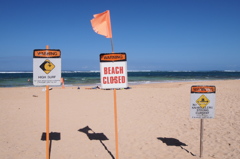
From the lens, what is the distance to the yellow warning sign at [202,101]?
4.37 metres

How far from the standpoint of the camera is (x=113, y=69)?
4.00m

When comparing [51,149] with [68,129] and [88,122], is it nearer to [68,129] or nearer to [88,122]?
[68,129]

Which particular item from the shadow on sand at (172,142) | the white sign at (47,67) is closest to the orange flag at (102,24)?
the white sign at (47,67)

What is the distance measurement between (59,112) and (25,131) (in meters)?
2.90

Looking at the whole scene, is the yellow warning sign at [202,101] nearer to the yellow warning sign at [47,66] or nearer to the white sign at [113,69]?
the white sign at [113,69]

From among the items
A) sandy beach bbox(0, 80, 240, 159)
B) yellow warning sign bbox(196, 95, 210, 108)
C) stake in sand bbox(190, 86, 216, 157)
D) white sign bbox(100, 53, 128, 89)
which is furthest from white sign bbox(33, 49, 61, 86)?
yellow warning sign bbox(196, 95, 210, 108)

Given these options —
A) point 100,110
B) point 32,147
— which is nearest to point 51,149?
point 32,147

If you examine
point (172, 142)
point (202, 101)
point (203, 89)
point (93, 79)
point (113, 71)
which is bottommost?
point (172, 142)

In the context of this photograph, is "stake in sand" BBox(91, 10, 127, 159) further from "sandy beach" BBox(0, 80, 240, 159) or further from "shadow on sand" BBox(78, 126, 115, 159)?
"shadow on sand" BBox(78, 126, 115, 159)

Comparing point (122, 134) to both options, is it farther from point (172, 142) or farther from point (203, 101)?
point (203, 101)

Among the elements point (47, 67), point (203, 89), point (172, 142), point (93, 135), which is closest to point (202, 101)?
point (203, 89)

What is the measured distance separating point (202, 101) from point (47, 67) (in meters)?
3.30

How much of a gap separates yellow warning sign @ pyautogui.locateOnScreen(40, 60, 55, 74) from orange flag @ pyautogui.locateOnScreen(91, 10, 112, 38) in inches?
46.1

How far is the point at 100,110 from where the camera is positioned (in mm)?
10234
